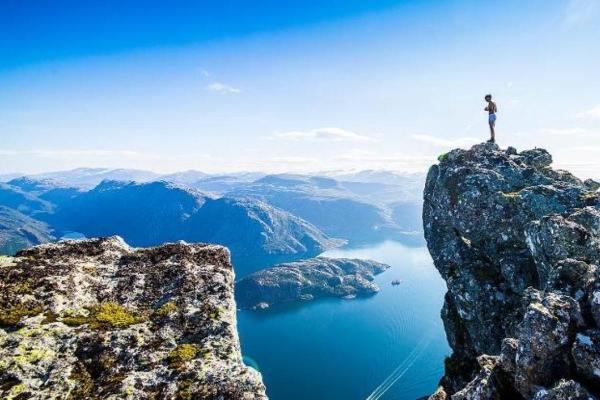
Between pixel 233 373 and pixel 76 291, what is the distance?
658 centimetres

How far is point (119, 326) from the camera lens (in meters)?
11.4

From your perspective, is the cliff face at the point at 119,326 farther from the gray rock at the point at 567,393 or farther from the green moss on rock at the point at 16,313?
the gray rock at the point at 567,393

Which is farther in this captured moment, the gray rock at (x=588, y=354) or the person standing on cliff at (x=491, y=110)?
the person standing on cliff at (x=491, y=110)

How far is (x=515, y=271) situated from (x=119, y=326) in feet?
86.0

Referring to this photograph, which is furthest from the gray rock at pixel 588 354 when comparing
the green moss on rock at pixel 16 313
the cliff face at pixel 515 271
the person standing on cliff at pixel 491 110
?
the person standing on cliff at pixel 491 110

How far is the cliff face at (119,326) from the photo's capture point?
9.28 meters

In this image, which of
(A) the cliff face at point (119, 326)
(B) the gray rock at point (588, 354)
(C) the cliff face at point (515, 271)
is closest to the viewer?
(A) the cliff face at point (119, 326)

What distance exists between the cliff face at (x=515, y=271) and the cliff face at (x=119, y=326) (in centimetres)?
993

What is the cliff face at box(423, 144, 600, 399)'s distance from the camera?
1386 centimetres

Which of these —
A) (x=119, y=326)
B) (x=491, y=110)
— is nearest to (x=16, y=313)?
(x=119, y=326)

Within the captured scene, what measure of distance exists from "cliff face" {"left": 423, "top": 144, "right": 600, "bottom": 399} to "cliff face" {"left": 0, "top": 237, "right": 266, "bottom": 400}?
32.6 feet

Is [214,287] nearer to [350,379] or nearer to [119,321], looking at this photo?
[119,321]

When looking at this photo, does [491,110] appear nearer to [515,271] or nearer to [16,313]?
[515,271]

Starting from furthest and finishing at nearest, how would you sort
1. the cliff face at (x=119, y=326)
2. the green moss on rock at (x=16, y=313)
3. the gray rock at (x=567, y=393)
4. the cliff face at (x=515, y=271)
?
the cliff face at (x=515, y=271), the gray rock at (x=567, y=393), the green moss on rock at (x=16, y=313), the cliff face at (x=119, y=326)
